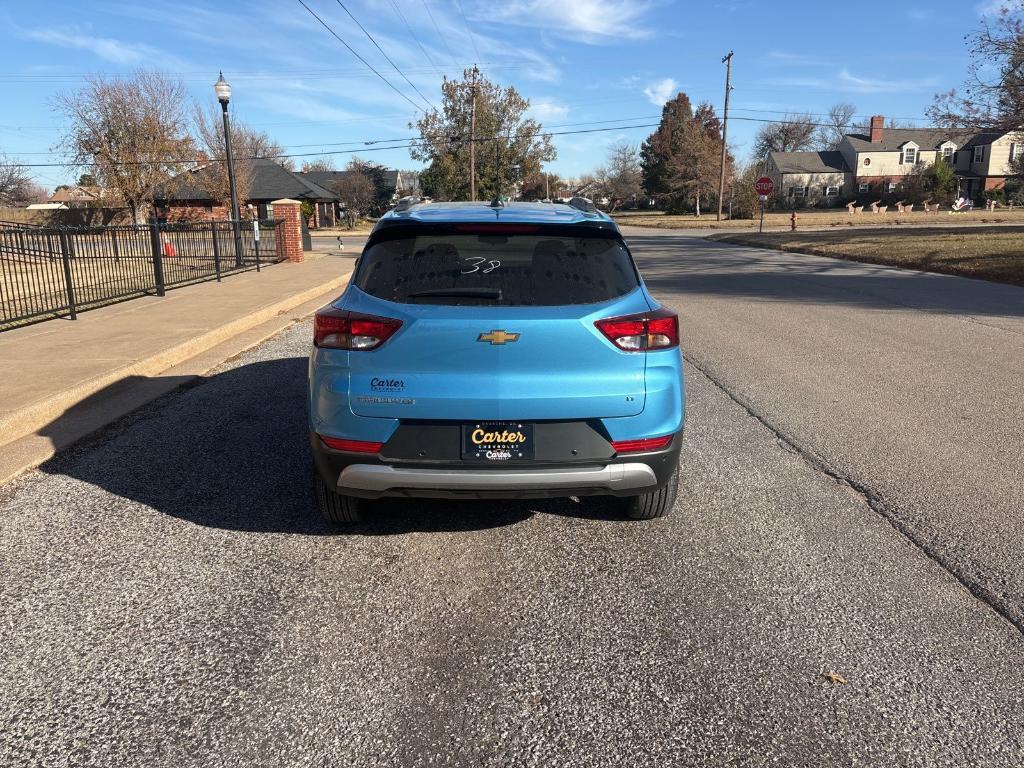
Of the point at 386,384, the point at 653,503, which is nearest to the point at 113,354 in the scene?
the point at 386,384

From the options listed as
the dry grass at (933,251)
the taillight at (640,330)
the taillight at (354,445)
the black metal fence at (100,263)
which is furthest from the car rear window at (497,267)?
the dry grass at (933,251)

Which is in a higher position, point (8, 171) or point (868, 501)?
point (8, 171)

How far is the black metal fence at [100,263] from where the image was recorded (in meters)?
10.8

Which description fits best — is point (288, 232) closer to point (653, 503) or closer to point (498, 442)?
point (653, 503)

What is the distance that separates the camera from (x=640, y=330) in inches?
139

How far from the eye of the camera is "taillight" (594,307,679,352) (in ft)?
11.4

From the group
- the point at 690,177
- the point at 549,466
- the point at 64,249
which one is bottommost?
the point at 549,466

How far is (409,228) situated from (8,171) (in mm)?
86579

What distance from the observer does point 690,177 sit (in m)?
78.7

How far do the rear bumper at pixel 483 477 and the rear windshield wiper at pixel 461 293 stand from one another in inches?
30.5

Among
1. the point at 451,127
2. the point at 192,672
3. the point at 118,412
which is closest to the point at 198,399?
the point at 118,412

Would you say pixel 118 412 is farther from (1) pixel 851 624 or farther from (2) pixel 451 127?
(2) pixel 451 127

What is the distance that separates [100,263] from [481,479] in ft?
38.9

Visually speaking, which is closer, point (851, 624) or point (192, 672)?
point (192, 672)
